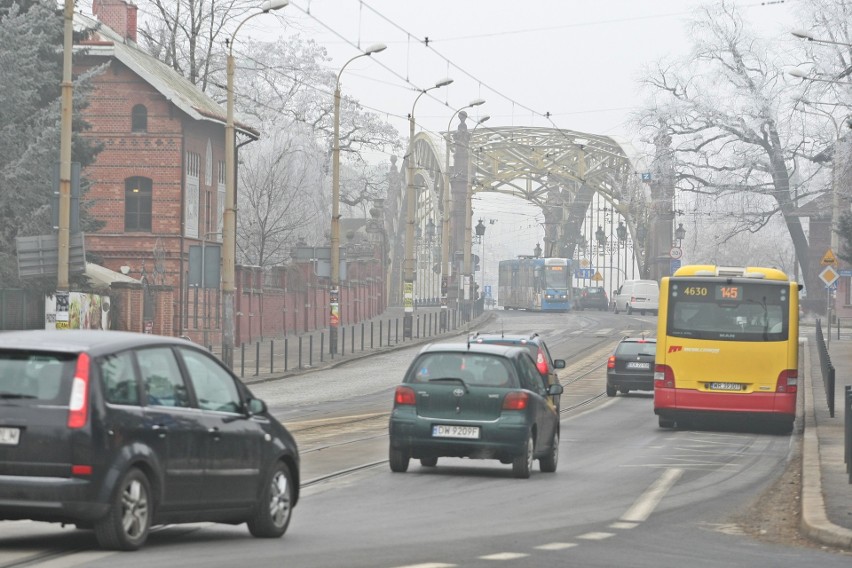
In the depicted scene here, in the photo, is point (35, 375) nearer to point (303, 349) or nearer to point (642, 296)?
point (303, 349)

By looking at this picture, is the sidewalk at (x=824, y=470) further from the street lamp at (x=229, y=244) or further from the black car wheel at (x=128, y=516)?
the street lamp at (x=229, y=244)

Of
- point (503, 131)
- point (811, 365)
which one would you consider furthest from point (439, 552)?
point (503, 131)

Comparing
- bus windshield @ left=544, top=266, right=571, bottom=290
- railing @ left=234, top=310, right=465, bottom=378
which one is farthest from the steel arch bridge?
railing @ left=234, top=310, right=465, bottom=378

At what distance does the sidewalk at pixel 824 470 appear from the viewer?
43.4 feet

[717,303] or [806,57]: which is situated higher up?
[806,57]

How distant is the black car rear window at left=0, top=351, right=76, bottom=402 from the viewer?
400 inches

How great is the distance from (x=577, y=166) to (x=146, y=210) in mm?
71119

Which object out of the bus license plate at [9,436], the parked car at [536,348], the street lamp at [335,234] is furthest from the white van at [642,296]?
the bus license plate at [9,436]

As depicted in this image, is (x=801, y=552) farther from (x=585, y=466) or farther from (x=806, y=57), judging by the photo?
(x=806, y=57)

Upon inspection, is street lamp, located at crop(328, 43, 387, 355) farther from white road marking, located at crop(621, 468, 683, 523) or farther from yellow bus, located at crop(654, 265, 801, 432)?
white road marking, located at crop(621, 468, 683, 523)

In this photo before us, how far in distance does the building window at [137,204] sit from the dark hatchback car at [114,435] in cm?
4418

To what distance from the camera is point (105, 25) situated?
59.4 m

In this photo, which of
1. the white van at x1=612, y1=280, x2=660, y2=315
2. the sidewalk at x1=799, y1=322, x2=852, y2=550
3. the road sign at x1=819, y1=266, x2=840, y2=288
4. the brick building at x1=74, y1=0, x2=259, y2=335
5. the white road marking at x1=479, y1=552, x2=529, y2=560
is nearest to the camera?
the white road marking at x1=479, y1=552, x2=529, y2=560

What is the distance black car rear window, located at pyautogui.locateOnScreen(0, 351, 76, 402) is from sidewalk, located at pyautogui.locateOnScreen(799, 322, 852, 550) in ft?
19.5
